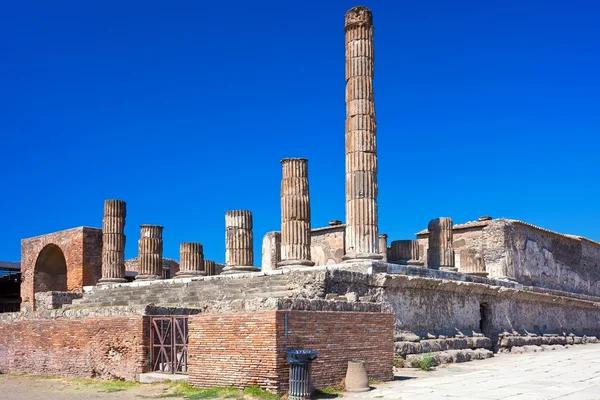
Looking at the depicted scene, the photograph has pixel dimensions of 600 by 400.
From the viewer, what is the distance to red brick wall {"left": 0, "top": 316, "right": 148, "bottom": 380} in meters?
13.0

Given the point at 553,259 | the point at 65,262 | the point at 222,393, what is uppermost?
the point at 65,262

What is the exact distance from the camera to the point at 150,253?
22.6 metres

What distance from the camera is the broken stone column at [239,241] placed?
19.2 metres

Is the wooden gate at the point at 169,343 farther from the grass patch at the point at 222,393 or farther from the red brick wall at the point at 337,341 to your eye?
the red brick wall at the point at 337,341

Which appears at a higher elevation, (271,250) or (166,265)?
(271,250)

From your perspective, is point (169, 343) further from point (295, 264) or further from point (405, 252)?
point (405, 252)

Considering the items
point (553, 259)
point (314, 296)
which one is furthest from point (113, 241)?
point (553, 259)

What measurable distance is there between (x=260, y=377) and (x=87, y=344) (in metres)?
5.00

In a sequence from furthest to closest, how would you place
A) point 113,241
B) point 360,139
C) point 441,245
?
point 113,241
point 441,245
point 360,139

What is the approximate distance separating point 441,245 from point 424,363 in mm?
5788

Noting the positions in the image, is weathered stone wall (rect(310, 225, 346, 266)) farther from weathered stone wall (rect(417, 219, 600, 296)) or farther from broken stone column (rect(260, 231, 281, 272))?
weathered stone wall (rect(417, 219, 600, 296))

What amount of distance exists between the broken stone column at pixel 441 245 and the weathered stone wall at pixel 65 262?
12.4m

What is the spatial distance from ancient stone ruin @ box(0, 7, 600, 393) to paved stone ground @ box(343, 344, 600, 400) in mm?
723

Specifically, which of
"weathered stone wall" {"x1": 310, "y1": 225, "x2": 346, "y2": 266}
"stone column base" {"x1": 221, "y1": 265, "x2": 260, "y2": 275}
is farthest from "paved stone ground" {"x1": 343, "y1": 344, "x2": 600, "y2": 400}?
"weathered stone wall" {"x1": 310, "y1": 225, "x2": 346, "y2": 266}
